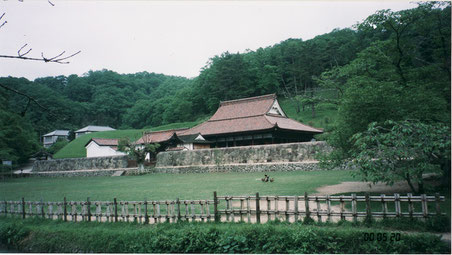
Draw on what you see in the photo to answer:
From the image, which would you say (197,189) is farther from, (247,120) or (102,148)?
(102,148)

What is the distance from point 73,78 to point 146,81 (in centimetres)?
1938

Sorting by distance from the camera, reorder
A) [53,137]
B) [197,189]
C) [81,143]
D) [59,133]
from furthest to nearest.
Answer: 1. [53,137]
2. [59,133]
3. [81,143]
4. [197,189]

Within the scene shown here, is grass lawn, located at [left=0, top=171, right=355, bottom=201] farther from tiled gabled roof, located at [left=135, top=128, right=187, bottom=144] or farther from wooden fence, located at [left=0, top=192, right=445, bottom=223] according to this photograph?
tiled gabled roof, located at [left=135, top=128, right=187, bottom=144]

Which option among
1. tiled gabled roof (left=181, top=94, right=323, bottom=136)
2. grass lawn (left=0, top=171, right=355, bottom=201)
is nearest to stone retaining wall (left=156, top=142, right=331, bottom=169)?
tiled gabled roof (left=181, top=94, right=323, bottom=136)

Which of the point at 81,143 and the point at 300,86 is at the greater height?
the point at 300,86

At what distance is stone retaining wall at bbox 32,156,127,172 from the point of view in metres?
29.7

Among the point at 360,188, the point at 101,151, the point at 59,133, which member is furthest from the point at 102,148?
the point at 360,188

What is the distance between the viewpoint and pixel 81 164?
31672 mm

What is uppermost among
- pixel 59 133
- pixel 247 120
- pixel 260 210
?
pixel 59 133

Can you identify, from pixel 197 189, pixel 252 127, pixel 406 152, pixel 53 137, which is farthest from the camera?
pixel 53 137

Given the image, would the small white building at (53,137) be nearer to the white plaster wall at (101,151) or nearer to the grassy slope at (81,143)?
the grassy slope at (81,143)

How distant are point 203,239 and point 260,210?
1738mm

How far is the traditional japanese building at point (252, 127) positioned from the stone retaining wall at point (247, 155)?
2818 mm

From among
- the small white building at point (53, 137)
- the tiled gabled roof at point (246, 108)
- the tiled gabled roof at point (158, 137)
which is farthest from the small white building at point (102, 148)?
the small white building at point (53, 137)
